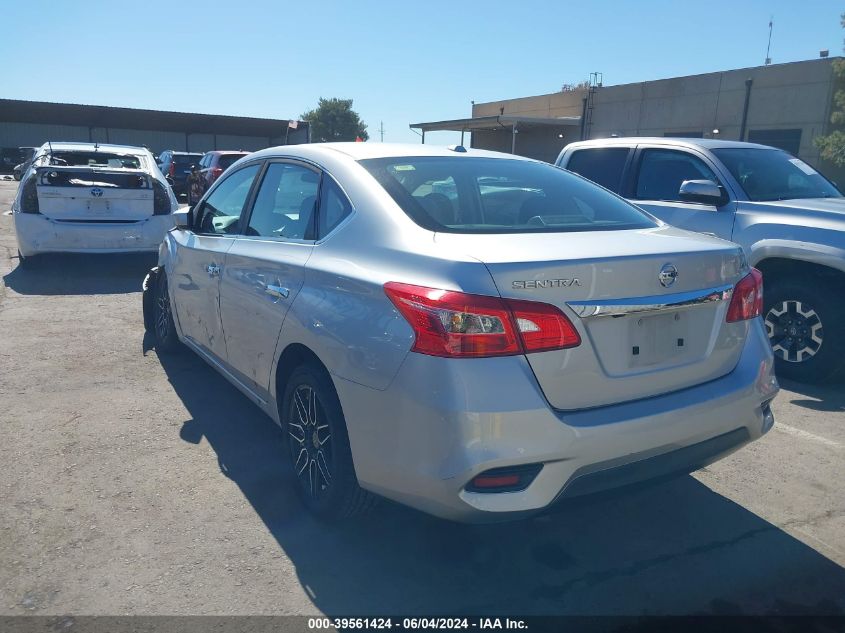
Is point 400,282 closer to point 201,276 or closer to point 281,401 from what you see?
point 281,401

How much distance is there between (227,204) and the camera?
15.0 ft

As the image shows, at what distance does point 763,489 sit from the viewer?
3.72 metres

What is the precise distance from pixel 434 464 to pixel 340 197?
4.60 feet

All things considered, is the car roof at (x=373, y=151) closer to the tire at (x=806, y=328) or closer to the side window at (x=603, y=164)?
the tire at (x=806, y=328)

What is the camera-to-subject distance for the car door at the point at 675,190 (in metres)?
5.78

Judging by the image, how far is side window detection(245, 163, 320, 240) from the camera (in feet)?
11.5

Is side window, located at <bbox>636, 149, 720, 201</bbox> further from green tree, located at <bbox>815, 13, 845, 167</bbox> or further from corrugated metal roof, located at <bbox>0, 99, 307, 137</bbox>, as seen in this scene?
corrugated metal roof, located at <bbox>0, 99, 307, 137</bbox>

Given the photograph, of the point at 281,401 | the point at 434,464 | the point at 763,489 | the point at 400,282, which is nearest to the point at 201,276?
the point at 281,401

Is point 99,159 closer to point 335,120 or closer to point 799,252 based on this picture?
point 799,252

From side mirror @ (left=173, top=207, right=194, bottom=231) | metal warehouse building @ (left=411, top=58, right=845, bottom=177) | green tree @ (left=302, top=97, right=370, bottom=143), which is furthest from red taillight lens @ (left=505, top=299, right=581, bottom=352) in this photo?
green tree @ (left=302, top=97, right=370, bottom=143)

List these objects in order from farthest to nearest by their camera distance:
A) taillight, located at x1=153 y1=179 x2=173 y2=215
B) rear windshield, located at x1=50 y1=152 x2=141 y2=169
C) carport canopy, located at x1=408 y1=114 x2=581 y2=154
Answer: carport canopy, located at x1=408 y1=114 x2=581 y2=154 → rear windshield, located at x1=50 y1=152 x2=141 y2=169 → taillight, located at x1=153 y1=179 x2=173 y2=215

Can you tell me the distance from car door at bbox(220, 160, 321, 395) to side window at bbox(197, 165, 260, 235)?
0.82 feet

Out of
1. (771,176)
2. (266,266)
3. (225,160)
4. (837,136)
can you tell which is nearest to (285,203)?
(266,266)

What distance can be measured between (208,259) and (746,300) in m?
3.08
